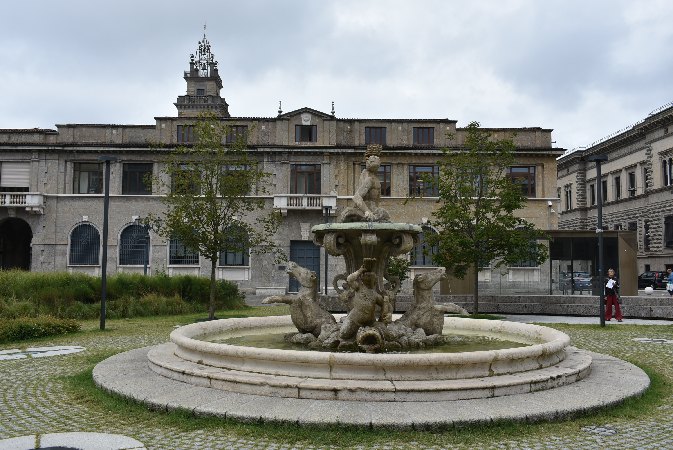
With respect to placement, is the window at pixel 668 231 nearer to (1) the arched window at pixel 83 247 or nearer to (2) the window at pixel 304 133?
(2) the window at pixel 304 133

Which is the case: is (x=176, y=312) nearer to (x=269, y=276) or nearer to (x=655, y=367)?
(x=269, y=276)

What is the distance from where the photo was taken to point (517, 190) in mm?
21969

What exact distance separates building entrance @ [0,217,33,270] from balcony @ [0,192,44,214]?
135 inches

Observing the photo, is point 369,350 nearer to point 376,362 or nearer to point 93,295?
point 376,362

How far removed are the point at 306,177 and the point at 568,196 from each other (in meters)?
39.0

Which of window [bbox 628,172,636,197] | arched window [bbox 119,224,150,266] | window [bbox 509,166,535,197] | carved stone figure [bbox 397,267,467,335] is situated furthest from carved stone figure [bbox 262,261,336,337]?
window [bbox 628,172,636,197]

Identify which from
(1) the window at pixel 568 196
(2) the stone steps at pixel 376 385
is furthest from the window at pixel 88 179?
(1) the window at pixel 568 196

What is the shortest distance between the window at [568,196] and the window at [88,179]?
160ft

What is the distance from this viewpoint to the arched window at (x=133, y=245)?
36375mm

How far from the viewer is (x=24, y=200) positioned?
1415 inches

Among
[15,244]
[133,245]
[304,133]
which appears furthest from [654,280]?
[15,244]

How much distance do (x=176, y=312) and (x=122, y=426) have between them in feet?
54.7

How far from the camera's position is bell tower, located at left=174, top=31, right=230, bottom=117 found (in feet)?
225

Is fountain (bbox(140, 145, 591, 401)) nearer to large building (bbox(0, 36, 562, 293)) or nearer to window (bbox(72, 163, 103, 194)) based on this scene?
large building (bbox(0, 36, 562, 293))
